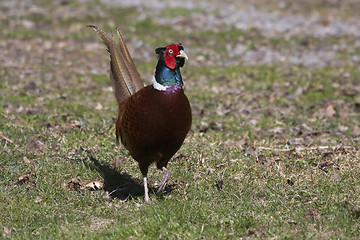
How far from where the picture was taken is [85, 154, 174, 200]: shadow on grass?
6.40 m

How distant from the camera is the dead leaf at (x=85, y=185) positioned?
638 cm

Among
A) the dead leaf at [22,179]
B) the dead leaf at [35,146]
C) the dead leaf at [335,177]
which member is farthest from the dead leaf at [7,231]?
the dead leaf at [335,177]

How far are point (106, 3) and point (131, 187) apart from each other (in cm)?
1258

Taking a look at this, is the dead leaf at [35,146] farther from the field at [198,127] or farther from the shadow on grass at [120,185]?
the shadow on grass at [120,185]

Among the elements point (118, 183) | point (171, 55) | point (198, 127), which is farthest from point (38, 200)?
point (198, 127)

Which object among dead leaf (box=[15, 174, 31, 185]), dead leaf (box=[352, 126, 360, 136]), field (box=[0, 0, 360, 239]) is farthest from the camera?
dead leaf (box=[352, 126, 360, 136])

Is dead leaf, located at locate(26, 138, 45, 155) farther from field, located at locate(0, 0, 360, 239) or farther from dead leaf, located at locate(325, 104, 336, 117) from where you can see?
dead leaf, located at locate(325, 104, 336, 117)

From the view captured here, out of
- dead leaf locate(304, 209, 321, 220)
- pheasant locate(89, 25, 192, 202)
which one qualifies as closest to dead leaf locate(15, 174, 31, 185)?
pheasant locate(89, 25, 192, 202)

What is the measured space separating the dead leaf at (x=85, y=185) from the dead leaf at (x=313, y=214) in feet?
8.07

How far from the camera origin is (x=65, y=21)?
16.0 m

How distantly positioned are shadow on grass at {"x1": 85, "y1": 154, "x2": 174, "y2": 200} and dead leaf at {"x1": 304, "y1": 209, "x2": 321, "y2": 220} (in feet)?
5.51

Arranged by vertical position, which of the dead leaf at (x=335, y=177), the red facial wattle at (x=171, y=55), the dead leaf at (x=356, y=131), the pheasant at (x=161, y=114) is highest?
the red facial wattle at (x=171, y=55)

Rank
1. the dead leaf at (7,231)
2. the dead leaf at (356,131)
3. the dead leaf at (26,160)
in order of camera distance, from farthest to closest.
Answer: the dead leaf at (356,131) → the dead leaf at (26,160) → the dead leaf at (7,231)

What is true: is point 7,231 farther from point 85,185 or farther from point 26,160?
Answer: point 26,160
